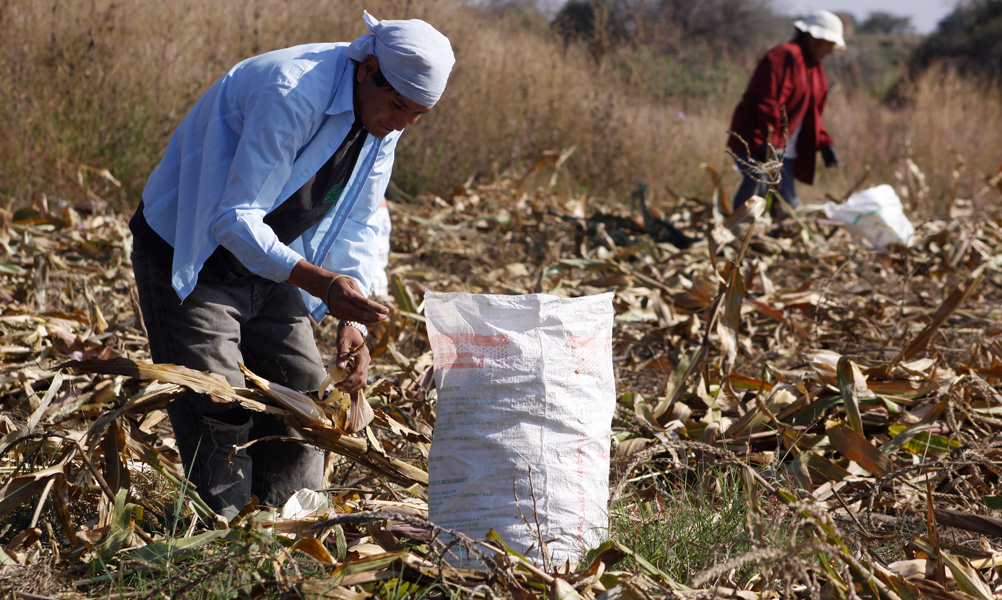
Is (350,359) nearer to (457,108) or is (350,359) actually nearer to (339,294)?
(339,294)

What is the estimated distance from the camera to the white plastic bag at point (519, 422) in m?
1.63

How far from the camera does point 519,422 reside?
5.41 feet

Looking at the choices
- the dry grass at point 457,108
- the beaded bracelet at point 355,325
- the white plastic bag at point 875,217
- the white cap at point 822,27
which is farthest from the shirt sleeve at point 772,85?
the beaded bracelet at point 355,325

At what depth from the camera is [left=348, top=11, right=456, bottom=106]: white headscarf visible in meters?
1.72

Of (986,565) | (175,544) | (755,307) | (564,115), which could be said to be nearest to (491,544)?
(175,544)

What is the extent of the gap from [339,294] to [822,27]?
4756 mm

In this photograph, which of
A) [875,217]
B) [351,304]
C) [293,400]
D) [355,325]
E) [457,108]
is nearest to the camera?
[351,304]

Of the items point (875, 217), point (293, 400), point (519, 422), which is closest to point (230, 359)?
point (293, 400)

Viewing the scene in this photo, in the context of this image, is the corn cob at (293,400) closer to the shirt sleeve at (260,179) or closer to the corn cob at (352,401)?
the corn cob at (352,401)

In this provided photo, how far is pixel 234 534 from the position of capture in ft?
5.14

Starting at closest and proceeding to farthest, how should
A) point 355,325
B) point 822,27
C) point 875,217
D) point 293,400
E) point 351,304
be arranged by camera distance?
point 351,304 → point 293,400 → point 355,325 → point 875,217 → point 822,27

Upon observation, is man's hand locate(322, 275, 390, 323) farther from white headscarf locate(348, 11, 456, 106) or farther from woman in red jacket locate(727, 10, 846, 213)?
woman in red jacket locate(727, 10, 846, 213)

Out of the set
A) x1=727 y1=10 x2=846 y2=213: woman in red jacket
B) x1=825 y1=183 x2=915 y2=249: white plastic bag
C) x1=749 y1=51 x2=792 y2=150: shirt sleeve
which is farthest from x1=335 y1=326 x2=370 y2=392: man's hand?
x1=749 y1=51 x2=792 y2=150: shirt sleeve

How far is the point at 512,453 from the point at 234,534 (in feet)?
1.90
